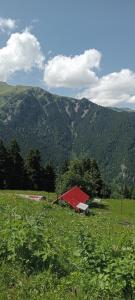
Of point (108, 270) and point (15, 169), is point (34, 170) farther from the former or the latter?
point (108, 270)

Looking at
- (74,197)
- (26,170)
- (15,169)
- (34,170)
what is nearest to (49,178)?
(34,170)

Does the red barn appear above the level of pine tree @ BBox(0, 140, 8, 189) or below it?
below

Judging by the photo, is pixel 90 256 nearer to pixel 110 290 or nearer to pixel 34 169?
pixel 110 290

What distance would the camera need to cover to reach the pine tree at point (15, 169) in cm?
11031

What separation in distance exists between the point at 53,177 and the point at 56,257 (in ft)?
360

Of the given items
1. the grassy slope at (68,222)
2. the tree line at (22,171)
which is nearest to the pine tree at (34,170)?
the tree line at (22,171)

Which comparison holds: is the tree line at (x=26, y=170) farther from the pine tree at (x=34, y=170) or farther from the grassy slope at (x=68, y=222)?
the grassy slope at (x=68, y=222)

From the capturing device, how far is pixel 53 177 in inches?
4774

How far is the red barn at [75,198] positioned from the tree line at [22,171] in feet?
129

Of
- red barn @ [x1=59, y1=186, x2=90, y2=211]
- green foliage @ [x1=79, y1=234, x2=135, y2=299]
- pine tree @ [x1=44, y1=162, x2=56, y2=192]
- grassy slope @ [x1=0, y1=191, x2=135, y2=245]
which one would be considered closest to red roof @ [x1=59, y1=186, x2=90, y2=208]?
red barn @ [x1=59, y1=186, x2=90, y2=211]

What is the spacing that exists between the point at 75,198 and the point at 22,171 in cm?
4494

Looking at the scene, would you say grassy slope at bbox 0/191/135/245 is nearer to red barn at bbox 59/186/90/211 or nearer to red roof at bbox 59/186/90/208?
red barn at bbox 59/186/90/211

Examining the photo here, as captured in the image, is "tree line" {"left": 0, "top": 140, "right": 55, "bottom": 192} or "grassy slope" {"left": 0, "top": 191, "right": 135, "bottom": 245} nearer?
"grassy slope" {"left": 0, "top": 191, "right": 135, "bottom": 245}

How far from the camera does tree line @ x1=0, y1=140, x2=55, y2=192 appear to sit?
359ft
